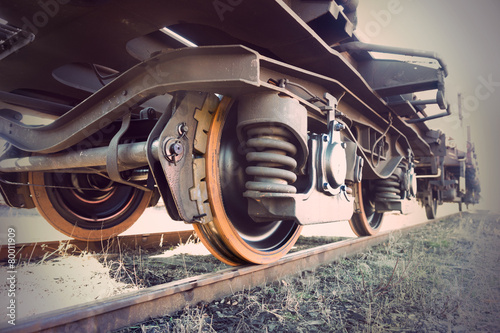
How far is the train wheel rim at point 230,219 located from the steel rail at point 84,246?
1.39m

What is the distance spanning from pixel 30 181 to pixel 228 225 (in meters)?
1.99

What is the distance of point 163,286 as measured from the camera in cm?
183

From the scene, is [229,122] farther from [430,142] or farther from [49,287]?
[430,142]

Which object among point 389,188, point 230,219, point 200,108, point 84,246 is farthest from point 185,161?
point 389,188

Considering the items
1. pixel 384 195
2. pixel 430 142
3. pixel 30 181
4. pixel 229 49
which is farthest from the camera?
pixel 430 142

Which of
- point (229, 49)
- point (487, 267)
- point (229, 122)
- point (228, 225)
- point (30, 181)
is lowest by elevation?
point (487, 267)

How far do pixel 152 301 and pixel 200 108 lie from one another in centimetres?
113

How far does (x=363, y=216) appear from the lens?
4246mm

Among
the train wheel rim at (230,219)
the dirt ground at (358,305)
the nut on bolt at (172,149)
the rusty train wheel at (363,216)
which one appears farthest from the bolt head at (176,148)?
the rusty train wheel at (363,216)

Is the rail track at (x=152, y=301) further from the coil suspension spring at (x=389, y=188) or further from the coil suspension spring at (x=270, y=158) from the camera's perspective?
the coil suspension spring at (x=389, y=188)

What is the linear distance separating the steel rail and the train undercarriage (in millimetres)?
288

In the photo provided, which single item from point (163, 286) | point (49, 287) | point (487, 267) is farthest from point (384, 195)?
point (49, 287)

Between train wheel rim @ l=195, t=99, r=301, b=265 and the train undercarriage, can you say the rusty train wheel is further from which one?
train wheel rim @ l=195, t=99, r=301, b=265

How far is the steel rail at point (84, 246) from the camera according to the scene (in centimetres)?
315
